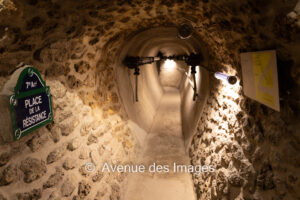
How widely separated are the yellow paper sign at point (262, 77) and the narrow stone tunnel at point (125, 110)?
0.05 meters

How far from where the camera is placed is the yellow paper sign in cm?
131

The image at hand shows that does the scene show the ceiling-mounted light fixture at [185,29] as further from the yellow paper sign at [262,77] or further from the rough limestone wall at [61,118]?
the rough limestone wall at [61,118]

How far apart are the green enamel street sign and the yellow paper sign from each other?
178 centimetres

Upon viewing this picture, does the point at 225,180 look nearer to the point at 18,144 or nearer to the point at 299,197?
the point at 299,197

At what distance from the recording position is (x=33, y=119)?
154 cm

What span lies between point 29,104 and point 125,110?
2335 mm

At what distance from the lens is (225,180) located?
214cm

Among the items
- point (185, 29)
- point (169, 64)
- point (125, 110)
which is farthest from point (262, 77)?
point (169, 64)

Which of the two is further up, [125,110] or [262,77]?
[262,77]

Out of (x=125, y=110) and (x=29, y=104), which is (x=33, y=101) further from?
(x=125, y=110)

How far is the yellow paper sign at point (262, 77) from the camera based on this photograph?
1.31 m

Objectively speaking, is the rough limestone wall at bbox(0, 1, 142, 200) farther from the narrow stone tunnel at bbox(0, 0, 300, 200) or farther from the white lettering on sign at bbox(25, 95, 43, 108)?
the white lettering on sign at bbox(25, 95, 43, 108)

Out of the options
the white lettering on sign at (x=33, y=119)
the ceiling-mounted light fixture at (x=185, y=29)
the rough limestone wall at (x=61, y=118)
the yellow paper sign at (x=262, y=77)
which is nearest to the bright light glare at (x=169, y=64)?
the rough limestone wall at (x=61, y=118)

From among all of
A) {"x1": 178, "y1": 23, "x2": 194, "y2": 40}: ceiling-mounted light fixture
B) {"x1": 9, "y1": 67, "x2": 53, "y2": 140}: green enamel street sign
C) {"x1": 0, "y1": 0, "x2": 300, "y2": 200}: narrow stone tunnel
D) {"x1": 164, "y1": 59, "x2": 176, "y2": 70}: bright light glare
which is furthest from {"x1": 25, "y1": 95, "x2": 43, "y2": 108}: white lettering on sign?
{"x1": 164, "y1": 59, "x2": 176, "y2": 70}: bright light glare
